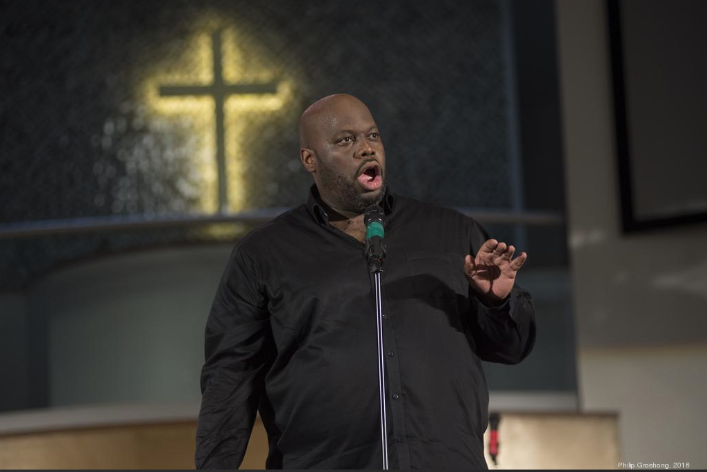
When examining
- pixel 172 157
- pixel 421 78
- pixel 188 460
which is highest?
pixel 421 78

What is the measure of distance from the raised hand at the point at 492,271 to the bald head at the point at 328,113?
497 mm

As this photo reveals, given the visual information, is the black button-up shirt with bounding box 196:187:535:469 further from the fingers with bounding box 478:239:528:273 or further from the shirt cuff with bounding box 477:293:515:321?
the fingers with bounding box 478:239:528:273

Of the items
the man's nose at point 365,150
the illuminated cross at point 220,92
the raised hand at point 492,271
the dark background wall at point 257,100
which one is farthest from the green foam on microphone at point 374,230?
the illuminated cross at point 220,92

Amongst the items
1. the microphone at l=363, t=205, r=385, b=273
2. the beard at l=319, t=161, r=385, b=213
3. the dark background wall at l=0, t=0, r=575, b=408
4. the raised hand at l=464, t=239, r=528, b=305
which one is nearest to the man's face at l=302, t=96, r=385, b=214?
the beard at l=319, t=161, r=385, b=213

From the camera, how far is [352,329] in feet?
7.72

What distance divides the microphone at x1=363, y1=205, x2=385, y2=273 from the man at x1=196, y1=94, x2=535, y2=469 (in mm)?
202

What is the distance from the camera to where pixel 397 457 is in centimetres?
224

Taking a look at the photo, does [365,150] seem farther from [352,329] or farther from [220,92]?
[220,92]

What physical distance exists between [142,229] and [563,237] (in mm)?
2062

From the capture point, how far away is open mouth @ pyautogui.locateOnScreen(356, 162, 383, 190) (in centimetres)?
245

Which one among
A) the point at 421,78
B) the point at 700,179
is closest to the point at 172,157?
the point at 421,78

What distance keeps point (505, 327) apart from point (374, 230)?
0.39 meters

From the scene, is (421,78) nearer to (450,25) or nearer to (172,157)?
(450,25)

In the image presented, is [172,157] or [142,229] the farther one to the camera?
[172,157]
